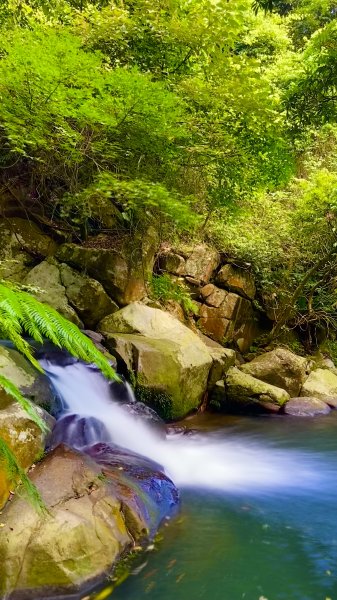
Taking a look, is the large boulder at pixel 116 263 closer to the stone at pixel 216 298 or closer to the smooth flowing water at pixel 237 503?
the stone at pixel 216 298

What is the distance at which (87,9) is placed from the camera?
7738mm

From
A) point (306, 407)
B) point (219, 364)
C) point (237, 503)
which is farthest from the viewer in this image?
point (219, 364)

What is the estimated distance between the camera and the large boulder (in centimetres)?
881

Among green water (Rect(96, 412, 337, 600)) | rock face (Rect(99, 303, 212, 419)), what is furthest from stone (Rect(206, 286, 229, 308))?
green water (Rect(96, 412, 337, 600))

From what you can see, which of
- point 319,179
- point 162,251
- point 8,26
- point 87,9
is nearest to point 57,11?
point 87,9

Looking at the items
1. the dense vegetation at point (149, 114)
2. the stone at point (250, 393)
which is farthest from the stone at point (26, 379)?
the stone at point (250, 393)

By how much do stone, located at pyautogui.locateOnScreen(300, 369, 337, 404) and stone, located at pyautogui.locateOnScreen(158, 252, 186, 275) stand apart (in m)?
3.88

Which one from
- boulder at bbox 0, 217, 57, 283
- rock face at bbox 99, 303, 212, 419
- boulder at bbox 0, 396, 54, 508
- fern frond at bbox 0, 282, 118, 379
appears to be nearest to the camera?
fern frond at bbox 0, 282, 118, 379

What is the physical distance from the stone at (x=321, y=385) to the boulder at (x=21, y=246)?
615 centimetres

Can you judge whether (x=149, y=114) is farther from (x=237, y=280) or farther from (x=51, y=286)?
(x=237, y=280)

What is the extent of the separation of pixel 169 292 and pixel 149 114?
448cm

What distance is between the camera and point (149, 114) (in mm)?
6496

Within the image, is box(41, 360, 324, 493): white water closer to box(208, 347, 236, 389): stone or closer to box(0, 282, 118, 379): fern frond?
box(208, 347, 236, 389): stone

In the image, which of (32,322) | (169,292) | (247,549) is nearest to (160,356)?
(169,292)
